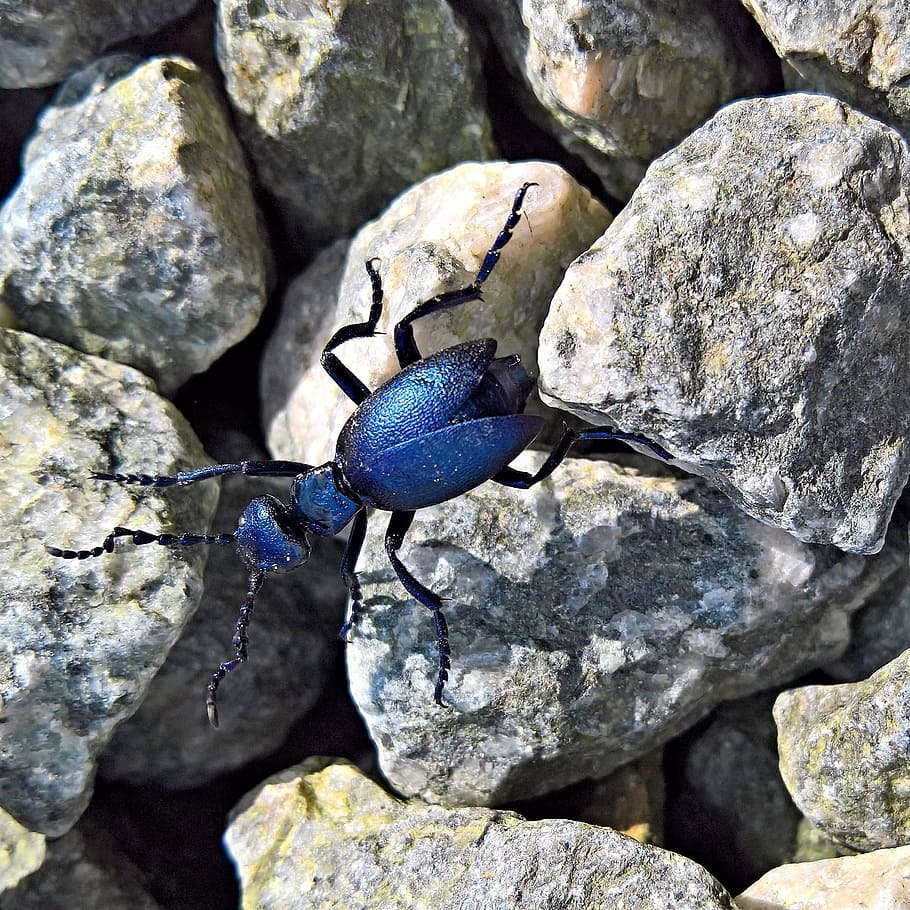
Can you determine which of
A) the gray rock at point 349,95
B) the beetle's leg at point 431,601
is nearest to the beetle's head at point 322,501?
the beetle's leg at point 431,601

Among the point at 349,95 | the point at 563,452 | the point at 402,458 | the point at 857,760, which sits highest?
the point at 349,95

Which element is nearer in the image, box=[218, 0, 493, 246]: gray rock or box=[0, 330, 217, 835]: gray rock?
box=[0, 330, 217, 835]: gray rock

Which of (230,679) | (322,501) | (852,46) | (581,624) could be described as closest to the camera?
(852,46)

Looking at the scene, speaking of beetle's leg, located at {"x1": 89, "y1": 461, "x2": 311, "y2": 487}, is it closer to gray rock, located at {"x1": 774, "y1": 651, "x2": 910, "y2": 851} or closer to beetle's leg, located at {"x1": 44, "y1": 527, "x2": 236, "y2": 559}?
beetle's leg, located at {"x1": 44, "y1": 527, "x2": 236, "y2": 559}

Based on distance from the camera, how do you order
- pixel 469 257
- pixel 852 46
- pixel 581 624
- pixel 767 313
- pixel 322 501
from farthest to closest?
pixel 322 501
pixel 469 257
pixel 581 624
pixel 852 46
pixel 767 313

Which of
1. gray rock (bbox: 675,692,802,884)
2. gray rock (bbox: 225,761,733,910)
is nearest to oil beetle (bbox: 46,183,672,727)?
gray rock (bbox: 225,761,733,910)

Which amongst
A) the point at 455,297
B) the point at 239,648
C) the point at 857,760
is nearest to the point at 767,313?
the point at 455,297

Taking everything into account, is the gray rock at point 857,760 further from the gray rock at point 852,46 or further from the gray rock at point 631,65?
the gray rock at point 631,65

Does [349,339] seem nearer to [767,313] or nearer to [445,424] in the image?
[445,424]
